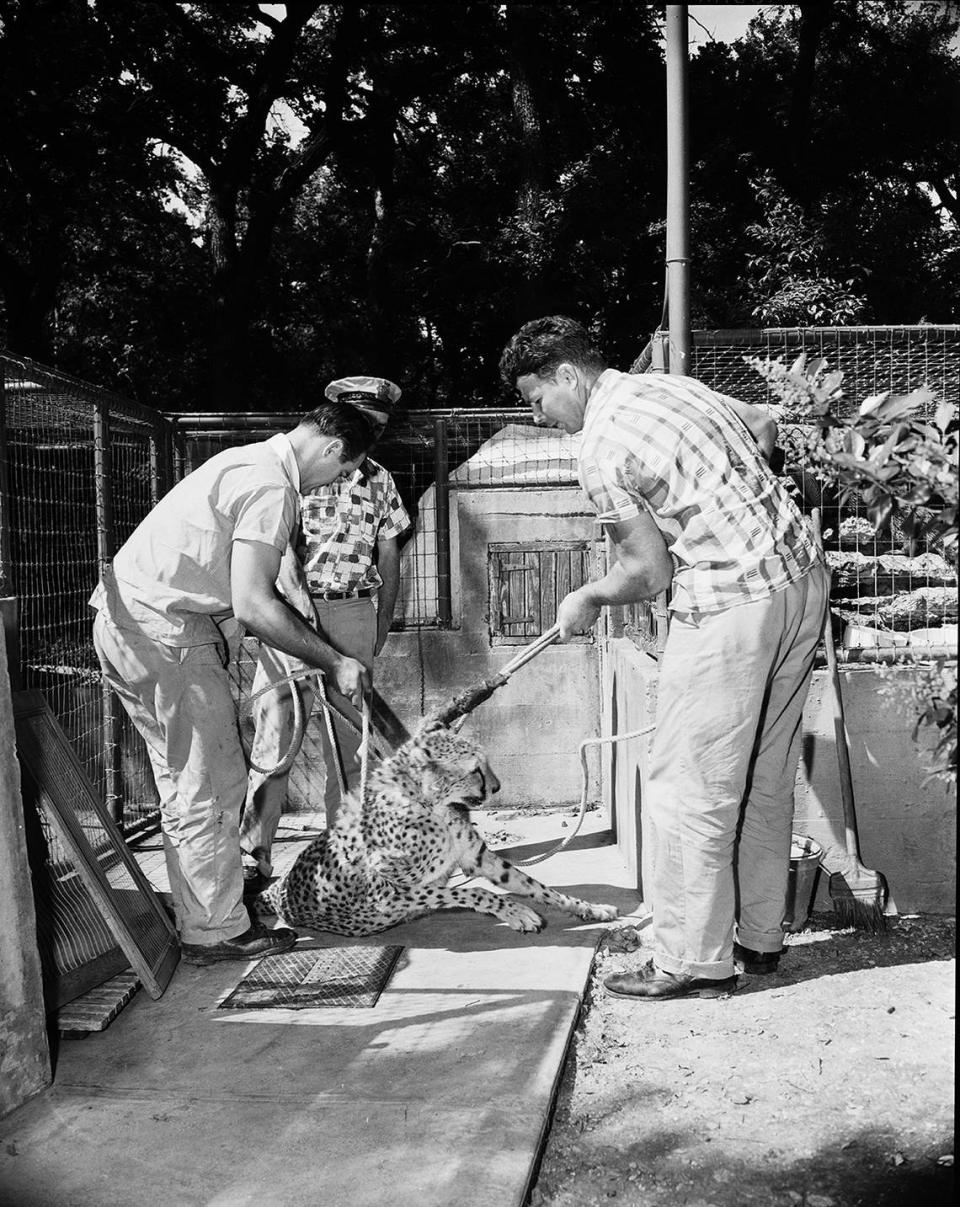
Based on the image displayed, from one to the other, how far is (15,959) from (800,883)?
278 centimetres

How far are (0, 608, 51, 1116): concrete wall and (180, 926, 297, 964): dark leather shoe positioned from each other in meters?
0.95

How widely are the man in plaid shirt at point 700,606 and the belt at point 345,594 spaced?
6.95ft

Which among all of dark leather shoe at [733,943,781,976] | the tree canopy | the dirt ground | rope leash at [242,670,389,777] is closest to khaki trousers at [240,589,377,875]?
rope leash at [242,670,389,777]

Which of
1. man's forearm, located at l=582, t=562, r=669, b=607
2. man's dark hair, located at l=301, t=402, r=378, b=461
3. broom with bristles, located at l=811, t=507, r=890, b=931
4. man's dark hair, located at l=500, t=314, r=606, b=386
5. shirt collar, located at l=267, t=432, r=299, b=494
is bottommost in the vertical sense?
broom with bristles, located at l=811, t=507, r=890, b=931

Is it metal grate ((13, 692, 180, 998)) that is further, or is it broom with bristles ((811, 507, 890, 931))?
broom with bristles ((811, 507, 890, 931))

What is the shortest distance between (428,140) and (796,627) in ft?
55.8

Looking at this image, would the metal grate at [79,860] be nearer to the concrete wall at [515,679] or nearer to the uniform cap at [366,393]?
the uniform cap at [366,393]

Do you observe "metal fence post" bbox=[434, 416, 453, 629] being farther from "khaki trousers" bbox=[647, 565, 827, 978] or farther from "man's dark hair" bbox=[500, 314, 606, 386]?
"khaki trousers" bbox=[647, 565, 827, 978]

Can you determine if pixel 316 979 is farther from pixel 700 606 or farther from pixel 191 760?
pixel 700 606

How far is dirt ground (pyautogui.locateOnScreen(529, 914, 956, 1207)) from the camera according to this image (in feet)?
8.70

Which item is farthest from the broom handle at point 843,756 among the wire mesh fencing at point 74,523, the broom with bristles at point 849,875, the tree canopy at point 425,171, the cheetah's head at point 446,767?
the tree canopy at point 425,171

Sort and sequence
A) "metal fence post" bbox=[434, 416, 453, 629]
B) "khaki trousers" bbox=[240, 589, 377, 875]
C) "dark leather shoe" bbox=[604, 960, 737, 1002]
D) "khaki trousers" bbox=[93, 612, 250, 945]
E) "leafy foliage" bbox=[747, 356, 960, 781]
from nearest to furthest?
"leafy foliage" bbox=[747, 356, 960, 781]
"dark leather shoe" bbox=[604, 960, 737, 1002]
"khaki trousers" bbox=[93, 612, 250, 945]
"khaki trousers" bbox=[240, 589, 377, 875]
"metal fence post" bbox=[434, 416, 453, 629]

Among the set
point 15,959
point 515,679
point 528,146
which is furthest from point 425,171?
point 15,959

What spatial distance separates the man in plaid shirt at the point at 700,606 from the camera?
11.7ft
